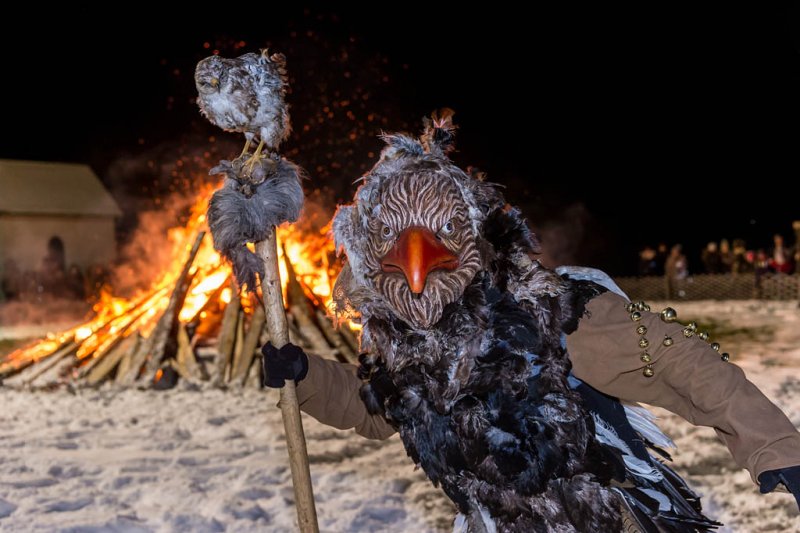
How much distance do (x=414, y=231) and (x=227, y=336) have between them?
766 centimetres

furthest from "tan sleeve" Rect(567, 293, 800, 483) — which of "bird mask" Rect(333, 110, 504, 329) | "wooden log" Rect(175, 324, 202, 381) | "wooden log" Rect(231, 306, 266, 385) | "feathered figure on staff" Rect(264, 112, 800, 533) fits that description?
"wooden log" Rect(175, 324, 202, 381)

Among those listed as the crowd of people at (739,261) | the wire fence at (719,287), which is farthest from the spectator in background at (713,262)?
the wire fence at (719,287)

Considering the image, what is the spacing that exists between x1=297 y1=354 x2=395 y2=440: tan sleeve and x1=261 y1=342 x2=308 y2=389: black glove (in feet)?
0.28

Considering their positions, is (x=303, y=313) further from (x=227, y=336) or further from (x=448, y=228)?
(x=448, y=228)

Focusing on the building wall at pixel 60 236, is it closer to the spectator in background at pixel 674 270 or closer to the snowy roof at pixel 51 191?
the snowy roof at pixel 51 191

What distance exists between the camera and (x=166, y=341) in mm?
9227

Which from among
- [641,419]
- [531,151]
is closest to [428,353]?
[641,419]

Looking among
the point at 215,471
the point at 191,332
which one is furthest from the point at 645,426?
the point at 191,332

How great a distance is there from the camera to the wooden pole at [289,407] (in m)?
2.43

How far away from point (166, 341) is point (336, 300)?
24.0 feet

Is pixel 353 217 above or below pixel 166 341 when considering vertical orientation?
above

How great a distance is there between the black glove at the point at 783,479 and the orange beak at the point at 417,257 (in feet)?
3.25

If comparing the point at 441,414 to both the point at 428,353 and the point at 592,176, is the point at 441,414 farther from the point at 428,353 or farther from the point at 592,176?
the point at 592,176

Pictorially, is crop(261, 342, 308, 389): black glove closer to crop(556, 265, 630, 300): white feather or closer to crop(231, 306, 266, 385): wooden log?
crop(556, 265, 630, 300): white feather
